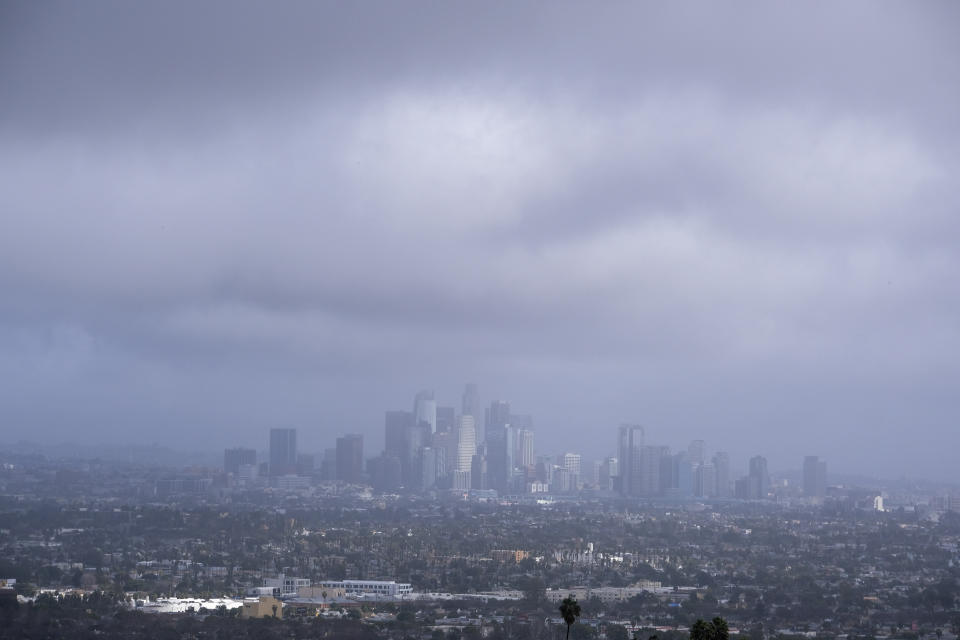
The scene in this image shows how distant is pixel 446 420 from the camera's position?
530 feet

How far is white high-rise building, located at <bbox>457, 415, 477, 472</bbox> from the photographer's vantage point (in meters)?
152

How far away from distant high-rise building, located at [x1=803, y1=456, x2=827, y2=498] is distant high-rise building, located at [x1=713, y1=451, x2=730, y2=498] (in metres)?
8.95

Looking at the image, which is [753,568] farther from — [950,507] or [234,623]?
[950,507]

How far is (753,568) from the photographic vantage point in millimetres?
67688

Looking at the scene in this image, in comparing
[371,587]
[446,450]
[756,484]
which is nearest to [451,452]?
[446,450]

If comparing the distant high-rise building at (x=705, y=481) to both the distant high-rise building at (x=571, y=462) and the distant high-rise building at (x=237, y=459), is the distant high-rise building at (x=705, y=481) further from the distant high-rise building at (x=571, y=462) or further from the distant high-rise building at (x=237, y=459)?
the distant high-rise building at (x=237, y=459)

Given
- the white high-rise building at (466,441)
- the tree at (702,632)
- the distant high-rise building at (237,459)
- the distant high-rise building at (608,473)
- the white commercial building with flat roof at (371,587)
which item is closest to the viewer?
the tree at (702,632)

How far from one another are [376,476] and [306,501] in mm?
26613

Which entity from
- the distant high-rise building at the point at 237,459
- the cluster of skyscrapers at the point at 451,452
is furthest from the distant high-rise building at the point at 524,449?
the distant high-rise building at the point at 237,459

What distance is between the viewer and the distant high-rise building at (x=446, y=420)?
160125mm

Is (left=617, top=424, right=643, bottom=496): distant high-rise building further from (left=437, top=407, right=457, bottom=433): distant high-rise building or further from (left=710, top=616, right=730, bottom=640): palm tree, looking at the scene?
(left=710, top=616, right=730, bottom=640): palm tree

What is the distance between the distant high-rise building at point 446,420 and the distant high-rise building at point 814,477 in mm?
44157

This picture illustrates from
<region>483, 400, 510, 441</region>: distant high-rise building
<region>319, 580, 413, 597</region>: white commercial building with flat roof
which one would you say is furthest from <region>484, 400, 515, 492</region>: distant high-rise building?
<region>319, 580, 413, 597</region>: white commercial building with flat roof

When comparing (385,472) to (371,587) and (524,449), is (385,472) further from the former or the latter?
(371,587)
